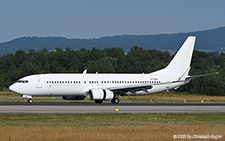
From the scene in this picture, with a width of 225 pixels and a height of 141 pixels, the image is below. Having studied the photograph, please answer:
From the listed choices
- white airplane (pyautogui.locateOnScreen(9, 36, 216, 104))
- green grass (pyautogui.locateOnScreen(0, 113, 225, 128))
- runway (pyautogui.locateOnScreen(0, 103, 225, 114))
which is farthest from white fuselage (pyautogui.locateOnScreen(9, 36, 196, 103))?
green grass (pyautogui.locateOnScreen(0, 113, 225, 128))

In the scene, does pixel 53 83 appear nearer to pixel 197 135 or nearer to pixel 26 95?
pixel 26 95

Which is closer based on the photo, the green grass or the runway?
the green grass

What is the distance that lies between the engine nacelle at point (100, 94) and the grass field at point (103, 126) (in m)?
19.1

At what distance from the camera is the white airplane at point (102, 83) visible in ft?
190

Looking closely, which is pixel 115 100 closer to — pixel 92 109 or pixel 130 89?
pixel 130 89

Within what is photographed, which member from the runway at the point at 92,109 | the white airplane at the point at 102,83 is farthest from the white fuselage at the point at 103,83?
the runway at the point at 92,109

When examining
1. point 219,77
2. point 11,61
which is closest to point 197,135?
point 219,77

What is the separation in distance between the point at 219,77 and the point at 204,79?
35.2 feet

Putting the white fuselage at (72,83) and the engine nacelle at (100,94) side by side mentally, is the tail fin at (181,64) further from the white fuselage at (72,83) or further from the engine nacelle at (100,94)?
the engine nacelle at (100,94)

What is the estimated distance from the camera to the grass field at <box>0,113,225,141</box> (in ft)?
82.4

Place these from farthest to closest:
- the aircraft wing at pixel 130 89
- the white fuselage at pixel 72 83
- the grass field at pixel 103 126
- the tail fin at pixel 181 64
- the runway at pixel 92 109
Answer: the tail fin at pixel 181 64, the aircraft wing at pixel 130 89, the white fuselage at pixel 72 83, the runway at pixel 92 109, the grass field at pixel 103 126

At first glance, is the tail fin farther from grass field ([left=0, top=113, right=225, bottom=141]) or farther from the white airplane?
grass field ([left=0, top=113, right=225, bottom=141])

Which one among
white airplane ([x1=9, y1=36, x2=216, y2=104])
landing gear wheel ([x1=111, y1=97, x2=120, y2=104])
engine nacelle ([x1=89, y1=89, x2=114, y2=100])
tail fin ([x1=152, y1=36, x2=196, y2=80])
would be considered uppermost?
tail fin ([x1=152, y1=36, x2=196, y2=80])

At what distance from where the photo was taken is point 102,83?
6169 centimetres
